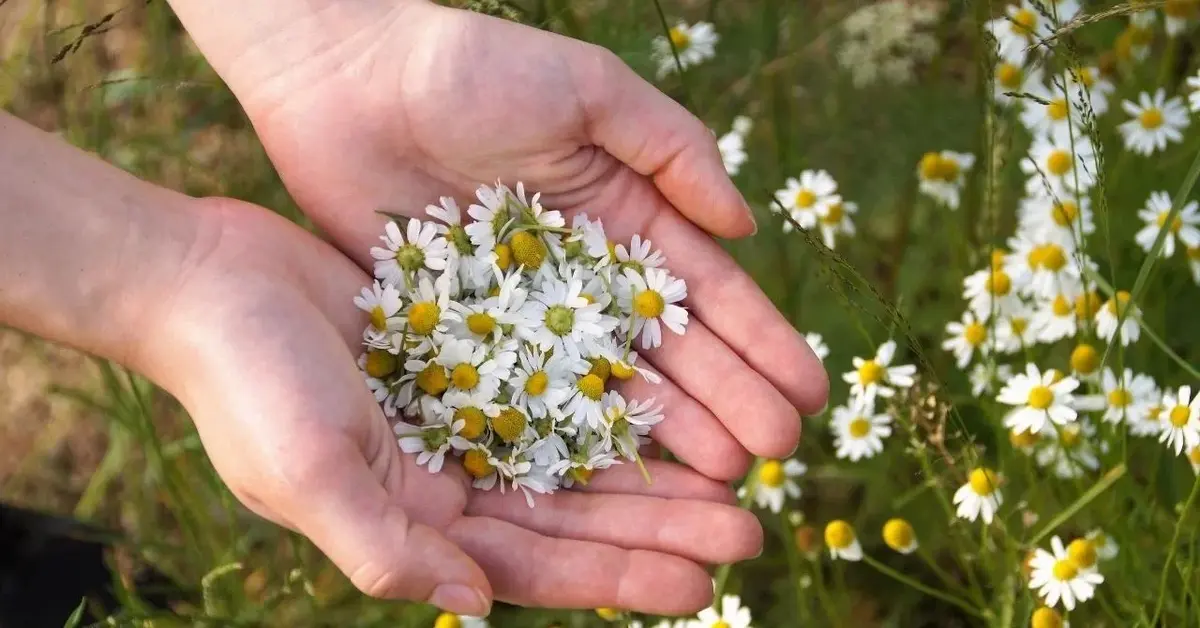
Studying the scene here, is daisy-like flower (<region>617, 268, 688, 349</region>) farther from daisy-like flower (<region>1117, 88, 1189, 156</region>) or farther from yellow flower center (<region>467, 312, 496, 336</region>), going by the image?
daisy-like flower (<region>1117, 88, 1189, 156</region>)

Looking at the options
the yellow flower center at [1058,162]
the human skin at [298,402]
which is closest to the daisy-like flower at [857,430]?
the human skin at [298,402]

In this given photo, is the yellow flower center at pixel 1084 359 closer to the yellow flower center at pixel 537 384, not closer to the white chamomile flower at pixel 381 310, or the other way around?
the yellow flower center at pixel 537 384

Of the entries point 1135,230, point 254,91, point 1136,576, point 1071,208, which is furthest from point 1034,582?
point 254,91

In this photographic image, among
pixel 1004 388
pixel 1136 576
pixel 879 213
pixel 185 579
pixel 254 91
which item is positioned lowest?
pixel 185 579

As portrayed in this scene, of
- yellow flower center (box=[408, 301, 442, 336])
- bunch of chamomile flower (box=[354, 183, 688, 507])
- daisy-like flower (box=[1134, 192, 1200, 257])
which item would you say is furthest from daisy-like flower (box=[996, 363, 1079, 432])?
yellow flower center (box=[408, 301, 442, 336])

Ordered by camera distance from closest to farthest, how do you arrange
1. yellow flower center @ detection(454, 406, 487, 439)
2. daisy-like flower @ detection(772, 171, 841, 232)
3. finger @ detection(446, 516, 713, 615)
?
finger @ detection(446, 516, 713, 615), yellow flower center @ detection(454, 406, 487, 439), daisy-like flower @ detection(772, 171, 841, 232)

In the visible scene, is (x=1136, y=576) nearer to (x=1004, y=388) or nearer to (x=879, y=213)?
(x=1004, y=388)
